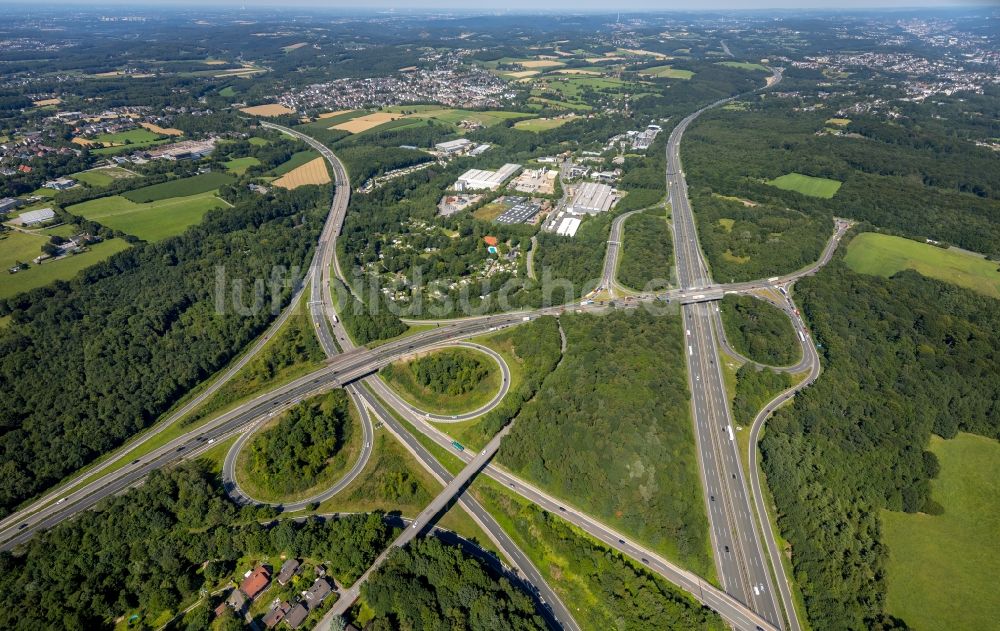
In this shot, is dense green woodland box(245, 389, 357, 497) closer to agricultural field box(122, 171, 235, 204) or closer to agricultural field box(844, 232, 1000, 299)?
agricultural field box(122, 171, 235, 204)

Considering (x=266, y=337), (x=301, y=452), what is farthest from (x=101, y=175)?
(x=301, y=452)

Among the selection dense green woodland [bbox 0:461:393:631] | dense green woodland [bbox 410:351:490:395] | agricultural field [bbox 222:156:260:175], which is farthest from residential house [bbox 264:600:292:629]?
agricultural field [bbox 222:156:260:175]

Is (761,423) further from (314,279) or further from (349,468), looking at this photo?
(314,279)

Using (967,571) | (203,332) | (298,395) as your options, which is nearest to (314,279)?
(203,332)

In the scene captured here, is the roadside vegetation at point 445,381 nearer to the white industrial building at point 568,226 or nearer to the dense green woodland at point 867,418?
the dense green woodland at point 867,418

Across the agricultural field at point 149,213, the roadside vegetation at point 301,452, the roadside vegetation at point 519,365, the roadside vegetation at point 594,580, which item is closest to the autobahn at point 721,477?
the roadside vegetation at point 594,580

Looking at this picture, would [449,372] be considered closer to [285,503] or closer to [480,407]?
[480,407]
